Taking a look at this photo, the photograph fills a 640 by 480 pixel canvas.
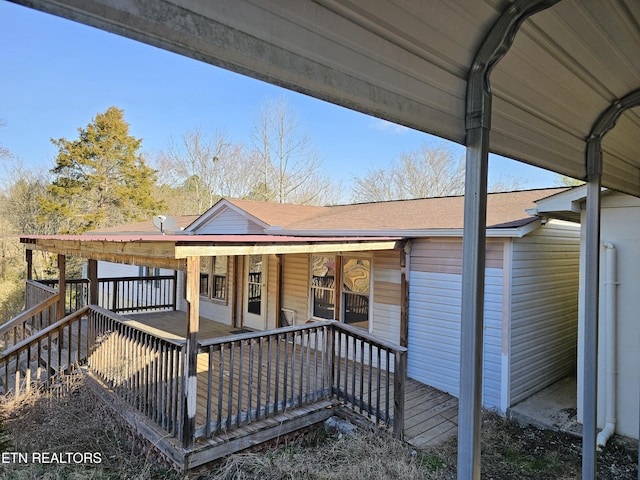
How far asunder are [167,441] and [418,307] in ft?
14.7

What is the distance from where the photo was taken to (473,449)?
1639 mm

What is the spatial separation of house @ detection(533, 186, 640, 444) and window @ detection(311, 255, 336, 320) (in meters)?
4.45

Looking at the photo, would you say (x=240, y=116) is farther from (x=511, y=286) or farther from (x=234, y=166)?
(x=511, y=286)

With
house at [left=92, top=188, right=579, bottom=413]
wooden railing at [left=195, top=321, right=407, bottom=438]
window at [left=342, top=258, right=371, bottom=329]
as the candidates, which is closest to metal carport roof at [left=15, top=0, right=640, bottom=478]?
wooden railing at [left=195, top=321, right=407, bottom=438]

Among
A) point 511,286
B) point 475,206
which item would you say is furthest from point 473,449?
point 511,286

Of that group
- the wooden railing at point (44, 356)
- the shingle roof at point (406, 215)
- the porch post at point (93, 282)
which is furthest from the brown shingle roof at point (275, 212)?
the wooden railing at point (44, 356)

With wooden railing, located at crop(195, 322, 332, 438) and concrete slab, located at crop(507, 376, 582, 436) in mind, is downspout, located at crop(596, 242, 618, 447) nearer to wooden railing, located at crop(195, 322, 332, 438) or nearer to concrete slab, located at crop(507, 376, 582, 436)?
concrete slab, located at crop(507, 376, 582, 436)

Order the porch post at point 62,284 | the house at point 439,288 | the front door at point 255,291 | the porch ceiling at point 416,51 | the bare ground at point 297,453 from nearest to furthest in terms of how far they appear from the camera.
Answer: the porch ceiling at point 416,51
the bare ground at point 297,453
the house at point 439,288
the porch post at point 62,284
the front door at point 255,291

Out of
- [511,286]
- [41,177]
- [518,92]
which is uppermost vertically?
[41,177]

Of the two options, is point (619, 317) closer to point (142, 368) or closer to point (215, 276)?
point (142, 368)

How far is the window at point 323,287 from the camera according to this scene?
27.0 feet

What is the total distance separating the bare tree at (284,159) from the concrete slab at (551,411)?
1760cm

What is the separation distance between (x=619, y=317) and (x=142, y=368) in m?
6.43

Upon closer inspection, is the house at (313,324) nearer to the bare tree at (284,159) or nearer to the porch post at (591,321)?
the porch post at (591,321)
